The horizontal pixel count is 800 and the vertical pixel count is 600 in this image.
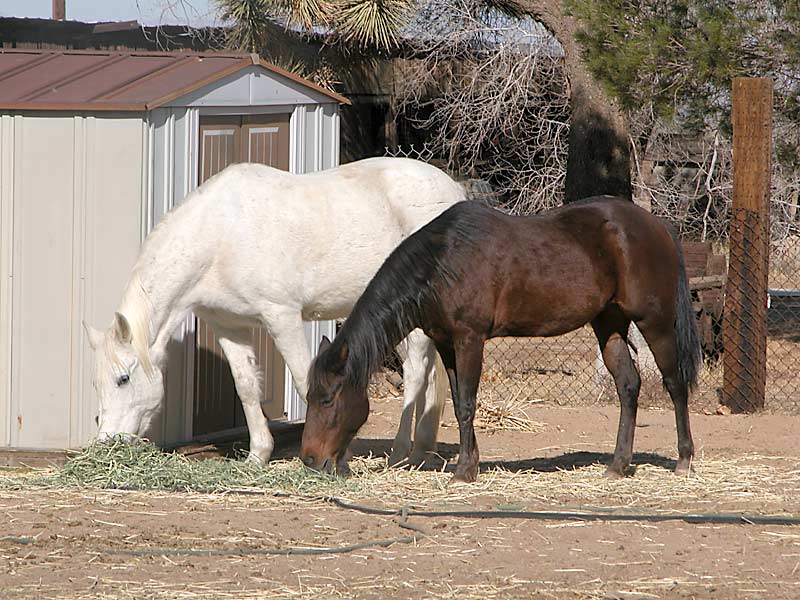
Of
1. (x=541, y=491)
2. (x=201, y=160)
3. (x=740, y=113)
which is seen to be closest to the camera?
(x=541, y=491)

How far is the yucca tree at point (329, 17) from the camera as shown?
1233 centimetres

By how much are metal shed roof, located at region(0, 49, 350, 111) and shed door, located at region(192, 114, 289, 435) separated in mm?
336

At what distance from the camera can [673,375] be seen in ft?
21.9

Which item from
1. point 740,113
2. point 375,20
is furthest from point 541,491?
point 375,20

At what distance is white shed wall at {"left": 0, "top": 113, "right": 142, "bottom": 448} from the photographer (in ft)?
22.6

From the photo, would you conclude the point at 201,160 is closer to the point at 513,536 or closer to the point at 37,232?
the point at 37,232

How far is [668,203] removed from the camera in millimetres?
13430

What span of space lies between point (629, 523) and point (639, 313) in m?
1.36

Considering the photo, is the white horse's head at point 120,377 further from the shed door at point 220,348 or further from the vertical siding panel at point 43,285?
the shed door at point 220,348

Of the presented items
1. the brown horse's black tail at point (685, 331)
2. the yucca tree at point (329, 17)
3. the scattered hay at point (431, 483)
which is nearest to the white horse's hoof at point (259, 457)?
the scattered hay at point (431, 483)

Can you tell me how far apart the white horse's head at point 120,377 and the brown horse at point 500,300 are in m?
0.95

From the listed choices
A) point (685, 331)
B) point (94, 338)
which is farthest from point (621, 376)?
point (94, 338)

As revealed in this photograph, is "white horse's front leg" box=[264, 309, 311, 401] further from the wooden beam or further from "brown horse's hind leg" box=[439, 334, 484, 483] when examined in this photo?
the wooden beam

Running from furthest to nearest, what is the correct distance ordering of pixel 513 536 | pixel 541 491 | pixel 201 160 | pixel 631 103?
pixel 631 103 → pixel 201 160 → pixel 541 491 → pixel 513 536
